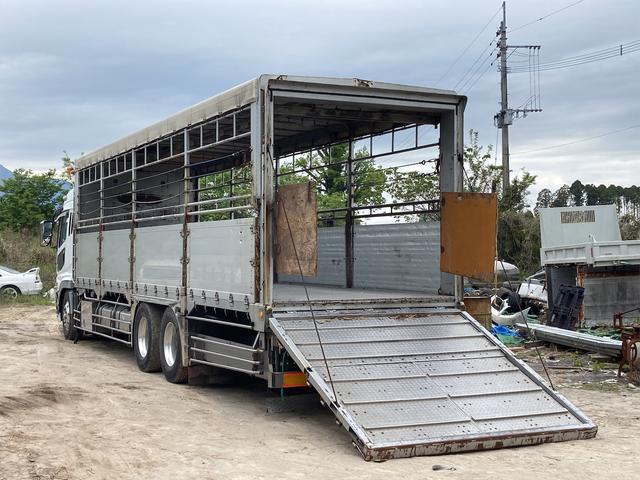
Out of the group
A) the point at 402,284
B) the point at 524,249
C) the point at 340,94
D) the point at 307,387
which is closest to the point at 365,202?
the point at 402,284

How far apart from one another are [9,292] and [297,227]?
21.1m

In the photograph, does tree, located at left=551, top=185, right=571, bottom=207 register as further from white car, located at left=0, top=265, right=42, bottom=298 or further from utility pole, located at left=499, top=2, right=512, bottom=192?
white car, located at left=0, top=265, right=42, bottom=298

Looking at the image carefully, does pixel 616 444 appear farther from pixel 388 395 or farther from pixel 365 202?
pixel 365 202

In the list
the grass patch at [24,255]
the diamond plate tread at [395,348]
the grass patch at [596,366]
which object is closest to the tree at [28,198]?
the grass patch at [24,255]

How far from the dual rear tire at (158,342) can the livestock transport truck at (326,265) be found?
0.10ft

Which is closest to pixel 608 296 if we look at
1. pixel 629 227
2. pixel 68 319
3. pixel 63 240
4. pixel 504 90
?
pixel 68 319

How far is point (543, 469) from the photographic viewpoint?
5.98 meters

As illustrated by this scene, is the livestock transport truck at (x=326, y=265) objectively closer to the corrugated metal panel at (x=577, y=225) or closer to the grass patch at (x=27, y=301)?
the corrugated metal panel at (x=577, y=225)

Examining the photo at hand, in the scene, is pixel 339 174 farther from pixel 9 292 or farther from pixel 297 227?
pixel 9 292

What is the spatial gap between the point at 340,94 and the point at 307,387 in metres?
3.17

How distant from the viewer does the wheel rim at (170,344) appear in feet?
33.3

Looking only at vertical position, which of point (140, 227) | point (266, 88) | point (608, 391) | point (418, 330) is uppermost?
point (266, 88)

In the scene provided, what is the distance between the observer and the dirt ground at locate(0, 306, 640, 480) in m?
5.96

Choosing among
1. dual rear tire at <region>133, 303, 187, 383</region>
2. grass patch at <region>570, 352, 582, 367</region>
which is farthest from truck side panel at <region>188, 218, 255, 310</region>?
grass patch at <region>570, 352, 582, 367</region>
